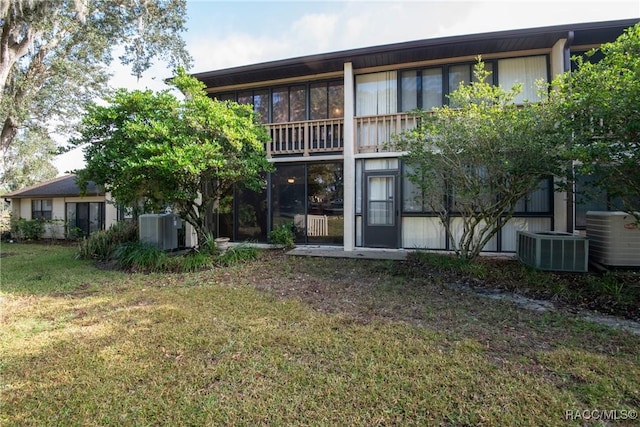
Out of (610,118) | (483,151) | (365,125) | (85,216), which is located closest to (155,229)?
(365,125)

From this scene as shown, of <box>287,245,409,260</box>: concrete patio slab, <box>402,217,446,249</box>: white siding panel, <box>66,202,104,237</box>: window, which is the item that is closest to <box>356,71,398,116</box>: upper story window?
<box>402,217,446,249</box>: white siding panel

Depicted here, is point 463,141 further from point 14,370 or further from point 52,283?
point 52,283

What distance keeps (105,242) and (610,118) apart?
444 inches

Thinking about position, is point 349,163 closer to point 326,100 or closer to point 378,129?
point 378,129

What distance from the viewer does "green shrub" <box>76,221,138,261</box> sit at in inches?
337

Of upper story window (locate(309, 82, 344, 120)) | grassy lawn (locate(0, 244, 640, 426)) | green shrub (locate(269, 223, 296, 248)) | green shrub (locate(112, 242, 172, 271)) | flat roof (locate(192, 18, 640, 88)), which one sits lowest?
grassy lawn (locate(0, 244, 640, 426))

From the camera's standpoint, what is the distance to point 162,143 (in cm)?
649

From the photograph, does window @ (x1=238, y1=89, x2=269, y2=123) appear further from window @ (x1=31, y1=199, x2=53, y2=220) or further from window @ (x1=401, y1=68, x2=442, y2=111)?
window @ (x1=31, y1=199, x2=53, y2=220)

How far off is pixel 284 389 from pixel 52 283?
5.92m

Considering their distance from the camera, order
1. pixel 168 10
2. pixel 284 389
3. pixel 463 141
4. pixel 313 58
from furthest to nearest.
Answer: pixel 168 10 < pixel 313 58 < pixel 463 141 < pixel 284 389

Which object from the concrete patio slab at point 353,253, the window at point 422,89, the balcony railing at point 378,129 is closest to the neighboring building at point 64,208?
the concrete patio slab at point 353,253

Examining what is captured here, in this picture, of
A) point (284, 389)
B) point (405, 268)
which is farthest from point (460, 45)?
point (284, 389)

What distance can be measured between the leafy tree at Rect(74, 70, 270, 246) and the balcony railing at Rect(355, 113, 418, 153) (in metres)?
3.10

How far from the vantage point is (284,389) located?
2512 millimetres
